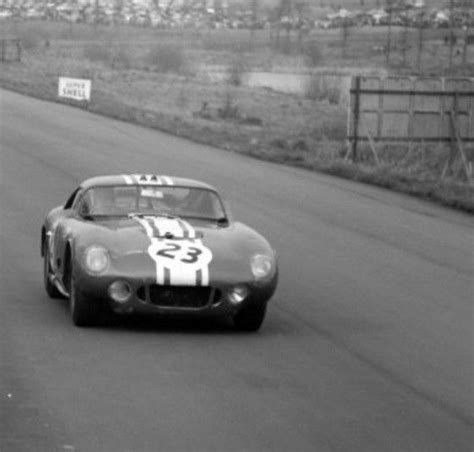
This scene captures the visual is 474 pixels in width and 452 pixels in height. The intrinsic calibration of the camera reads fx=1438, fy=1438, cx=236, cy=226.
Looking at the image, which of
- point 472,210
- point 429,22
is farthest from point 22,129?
point 429,22

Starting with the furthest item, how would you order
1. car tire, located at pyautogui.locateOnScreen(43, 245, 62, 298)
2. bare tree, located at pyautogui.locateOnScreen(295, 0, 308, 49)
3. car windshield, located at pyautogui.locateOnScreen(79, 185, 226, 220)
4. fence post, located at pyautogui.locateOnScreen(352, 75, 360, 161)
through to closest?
bare tree, located at pyautogui.locateOnScreen(295, 0, 308, 49) → fence post, located at pyautogui.locateOnScreen(352, 75, 360, 161) → car tire, located at pyautogui.locateOnScreen(43, 245, 62, 298) → car windshield, located at pyautogui.locateOnScreen(79, 185, 226, 220)

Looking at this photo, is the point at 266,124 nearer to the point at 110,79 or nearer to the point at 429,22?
the point at 110,79

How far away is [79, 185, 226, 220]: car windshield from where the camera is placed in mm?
12281

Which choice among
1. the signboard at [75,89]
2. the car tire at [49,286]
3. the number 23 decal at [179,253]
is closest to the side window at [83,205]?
the car tire at [49,286]

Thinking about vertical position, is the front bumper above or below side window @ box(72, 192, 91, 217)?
A: below

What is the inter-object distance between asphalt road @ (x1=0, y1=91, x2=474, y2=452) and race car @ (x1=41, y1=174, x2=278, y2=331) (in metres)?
0.24

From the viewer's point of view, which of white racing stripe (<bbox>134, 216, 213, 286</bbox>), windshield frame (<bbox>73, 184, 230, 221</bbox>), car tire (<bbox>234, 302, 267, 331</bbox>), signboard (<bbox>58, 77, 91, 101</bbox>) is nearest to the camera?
white racing stripe (<bbox>134, 216, 213, 286</bbox>)

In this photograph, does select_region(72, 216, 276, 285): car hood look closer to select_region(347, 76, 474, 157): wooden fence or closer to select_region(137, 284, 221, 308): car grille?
select_region(137, 284, 221, 308): car grille

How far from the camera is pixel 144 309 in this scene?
35.8 ft

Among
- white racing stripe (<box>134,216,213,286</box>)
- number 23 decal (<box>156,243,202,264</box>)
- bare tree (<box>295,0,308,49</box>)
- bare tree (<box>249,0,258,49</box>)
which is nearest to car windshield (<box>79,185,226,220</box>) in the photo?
white racing stripe (<box>134,216,213,286</box>)

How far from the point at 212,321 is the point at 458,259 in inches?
232

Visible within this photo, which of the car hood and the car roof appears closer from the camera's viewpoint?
the car hood

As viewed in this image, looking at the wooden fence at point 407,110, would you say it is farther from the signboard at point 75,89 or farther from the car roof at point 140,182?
the car roof at point 140,182

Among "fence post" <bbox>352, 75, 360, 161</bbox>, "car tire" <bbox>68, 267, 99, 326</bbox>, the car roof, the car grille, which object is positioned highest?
the car roof
